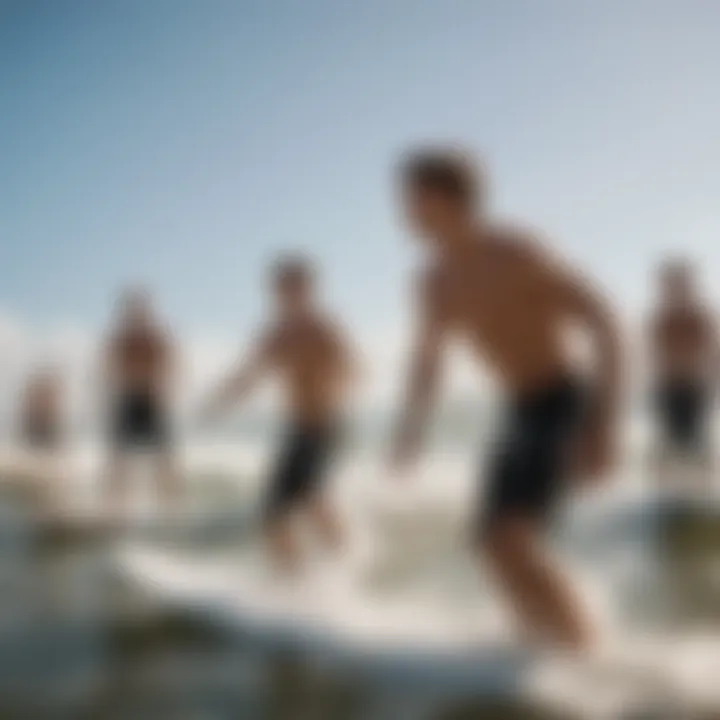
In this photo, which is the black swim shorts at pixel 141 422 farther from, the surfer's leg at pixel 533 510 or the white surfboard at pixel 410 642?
the surfer's leg at pixel 533 510

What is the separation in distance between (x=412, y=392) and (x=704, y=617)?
707 millimetres

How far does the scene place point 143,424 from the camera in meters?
3.39

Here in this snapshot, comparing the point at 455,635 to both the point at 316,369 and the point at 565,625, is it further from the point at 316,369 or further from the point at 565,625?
the point at 316,369

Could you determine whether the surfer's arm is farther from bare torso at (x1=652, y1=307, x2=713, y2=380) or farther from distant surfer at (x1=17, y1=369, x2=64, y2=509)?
distant surfer at (x1=17, y1=369, x2=64, y2=509)

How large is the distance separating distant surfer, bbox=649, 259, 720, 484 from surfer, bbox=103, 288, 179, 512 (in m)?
1.74

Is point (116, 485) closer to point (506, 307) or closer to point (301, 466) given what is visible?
point (301, 466)

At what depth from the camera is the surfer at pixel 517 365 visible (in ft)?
5.05

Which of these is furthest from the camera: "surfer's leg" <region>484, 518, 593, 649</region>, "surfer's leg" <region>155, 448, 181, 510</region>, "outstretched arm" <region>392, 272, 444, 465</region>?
"surfer's leg" <region>155, 448, 181, 510</region>

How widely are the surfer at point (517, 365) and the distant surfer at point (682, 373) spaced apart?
1.75 metres

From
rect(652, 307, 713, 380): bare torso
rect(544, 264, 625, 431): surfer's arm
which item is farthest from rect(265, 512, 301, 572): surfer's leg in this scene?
rect(652, 307, 713, 380): bare torso

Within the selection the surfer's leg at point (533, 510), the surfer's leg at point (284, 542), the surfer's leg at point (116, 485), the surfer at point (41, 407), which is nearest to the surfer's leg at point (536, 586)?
the surfer's leg at point (533, 510)

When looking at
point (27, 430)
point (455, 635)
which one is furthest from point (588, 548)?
point (27, 430)

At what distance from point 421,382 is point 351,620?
20.0 inches

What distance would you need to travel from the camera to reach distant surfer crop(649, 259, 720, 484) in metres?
3.29
